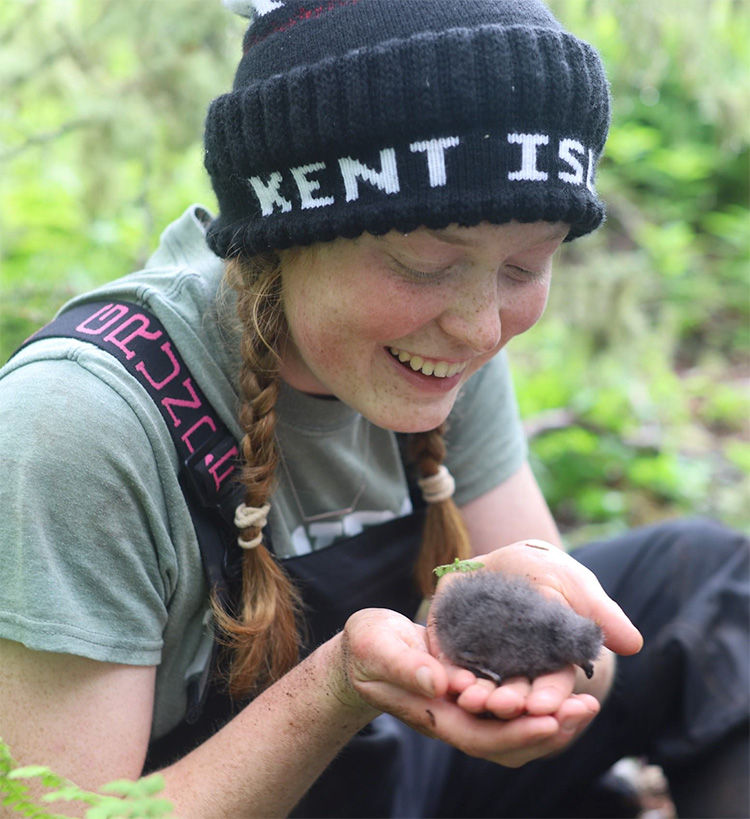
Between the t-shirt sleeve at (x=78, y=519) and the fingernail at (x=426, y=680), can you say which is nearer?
the fingernail at (x=426, y=680)

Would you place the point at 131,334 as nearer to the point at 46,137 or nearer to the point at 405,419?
A: the point at 405,419

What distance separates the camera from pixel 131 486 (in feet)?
6.20

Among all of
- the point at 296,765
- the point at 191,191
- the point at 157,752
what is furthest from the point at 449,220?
the point at 191,191

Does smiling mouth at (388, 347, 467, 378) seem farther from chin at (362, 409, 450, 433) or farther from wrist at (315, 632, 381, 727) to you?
wrist at (315, 632, 381, 727)

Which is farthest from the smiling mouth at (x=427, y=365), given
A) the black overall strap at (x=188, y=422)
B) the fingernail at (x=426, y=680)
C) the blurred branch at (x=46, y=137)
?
the blurred branch at (x=46, y=137)

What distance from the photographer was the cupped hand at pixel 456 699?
152 centimetres

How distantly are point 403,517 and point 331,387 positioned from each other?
2.05 ft

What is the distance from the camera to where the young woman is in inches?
69.9

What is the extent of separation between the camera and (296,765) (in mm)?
1894

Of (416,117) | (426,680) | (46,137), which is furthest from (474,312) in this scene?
(46,137)

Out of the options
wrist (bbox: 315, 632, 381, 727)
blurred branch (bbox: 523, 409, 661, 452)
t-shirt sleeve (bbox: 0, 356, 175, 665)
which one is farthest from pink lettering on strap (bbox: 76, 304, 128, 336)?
blurred branch (bbox: 523, 409, 661, 452)

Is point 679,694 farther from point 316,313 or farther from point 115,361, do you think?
point 115,361

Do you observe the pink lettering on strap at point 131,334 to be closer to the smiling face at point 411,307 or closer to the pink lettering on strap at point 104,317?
the pink lettering on strap at point 104,317

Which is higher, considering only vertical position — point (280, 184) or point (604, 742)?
point (280, 184)
